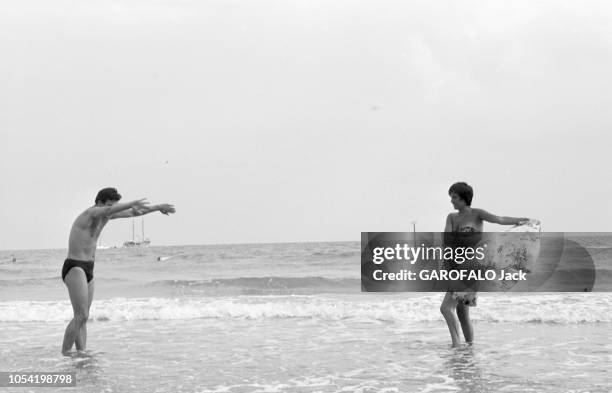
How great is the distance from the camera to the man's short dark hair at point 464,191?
21.4 ft

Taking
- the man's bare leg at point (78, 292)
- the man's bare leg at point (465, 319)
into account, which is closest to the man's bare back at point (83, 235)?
the man's bare leg at point (78, 292)

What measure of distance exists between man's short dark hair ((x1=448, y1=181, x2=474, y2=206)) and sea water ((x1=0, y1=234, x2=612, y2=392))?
167cm

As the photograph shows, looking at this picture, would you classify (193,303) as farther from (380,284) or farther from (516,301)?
(380,284)

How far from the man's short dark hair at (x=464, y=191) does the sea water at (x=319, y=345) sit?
65.9 inches

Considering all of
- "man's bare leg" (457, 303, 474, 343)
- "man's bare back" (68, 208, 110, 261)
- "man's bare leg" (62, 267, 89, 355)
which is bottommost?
"man's bare leg" (457, 303, 474, 343)

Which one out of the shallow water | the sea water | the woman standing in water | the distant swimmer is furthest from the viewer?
the woman standing in water

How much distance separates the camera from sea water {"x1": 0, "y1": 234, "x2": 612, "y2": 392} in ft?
17.9

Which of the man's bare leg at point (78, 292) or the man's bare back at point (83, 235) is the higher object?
the man's bare back at point (83, 235)

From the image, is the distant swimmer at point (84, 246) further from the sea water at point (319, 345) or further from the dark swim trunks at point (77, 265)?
the sea water at point (319, 345)

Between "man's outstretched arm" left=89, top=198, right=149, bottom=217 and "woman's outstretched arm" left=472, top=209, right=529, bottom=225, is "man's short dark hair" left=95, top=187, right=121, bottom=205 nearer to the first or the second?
"man's outstretched arm" left=89, top=198, right=149, bottom=217

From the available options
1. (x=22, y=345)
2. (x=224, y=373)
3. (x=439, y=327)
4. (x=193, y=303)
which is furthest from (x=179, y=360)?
(x=193, y=303)

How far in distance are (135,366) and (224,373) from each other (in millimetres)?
1024

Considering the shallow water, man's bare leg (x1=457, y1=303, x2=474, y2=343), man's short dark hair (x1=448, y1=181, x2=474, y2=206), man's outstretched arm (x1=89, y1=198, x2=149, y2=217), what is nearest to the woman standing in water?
man's short dark hair (x1=448, y1=181, x2=474, y2=206)

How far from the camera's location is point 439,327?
907cm
